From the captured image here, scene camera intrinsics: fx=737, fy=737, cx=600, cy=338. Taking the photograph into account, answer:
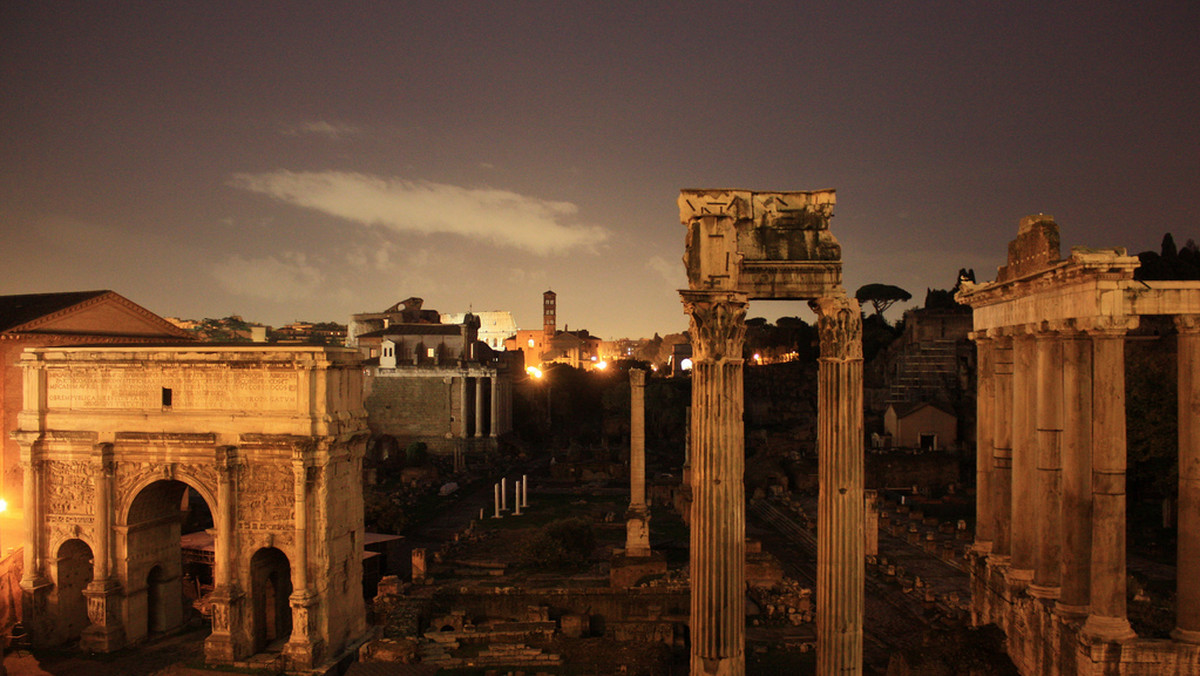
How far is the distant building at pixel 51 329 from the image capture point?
78.5 ft

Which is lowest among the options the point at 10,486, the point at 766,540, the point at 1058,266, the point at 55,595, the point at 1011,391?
the point at 766,540

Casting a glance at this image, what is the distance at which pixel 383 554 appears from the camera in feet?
80.8

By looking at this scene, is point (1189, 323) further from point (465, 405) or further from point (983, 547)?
point (465, 405)

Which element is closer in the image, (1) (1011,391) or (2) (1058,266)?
(2) (1058,266)

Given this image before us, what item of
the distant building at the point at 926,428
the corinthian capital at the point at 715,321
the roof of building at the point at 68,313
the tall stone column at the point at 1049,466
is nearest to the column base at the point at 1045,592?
the tall stone column at the point at 1049,466

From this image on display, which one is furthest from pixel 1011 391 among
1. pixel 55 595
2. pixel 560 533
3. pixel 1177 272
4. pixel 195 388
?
pixel 1177 272

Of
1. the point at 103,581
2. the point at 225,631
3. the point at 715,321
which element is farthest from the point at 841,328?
the point at 103,581

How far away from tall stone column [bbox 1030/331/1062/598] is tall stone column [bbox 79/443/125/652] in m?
20.2

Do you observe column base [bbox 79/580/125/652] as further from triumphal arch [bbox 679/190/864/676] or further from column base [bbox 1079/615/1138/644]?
column base [bbox 1079/615/1138/644]

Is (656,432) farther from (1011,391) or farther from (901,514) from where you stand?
(1011,391)

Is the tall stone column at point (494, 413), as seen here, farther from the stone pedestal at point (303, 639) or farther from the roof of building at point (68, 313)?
the stone pedestal at point (303, 639)

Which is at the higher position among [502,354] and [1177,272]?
[1177,272]

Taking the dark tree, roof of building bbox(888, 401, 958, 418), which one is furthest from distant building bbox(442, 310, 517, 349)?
roof of building bbox(888, 401, 958, 418)

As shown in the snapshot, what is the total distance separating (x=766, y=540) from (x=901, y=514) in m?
7.43
